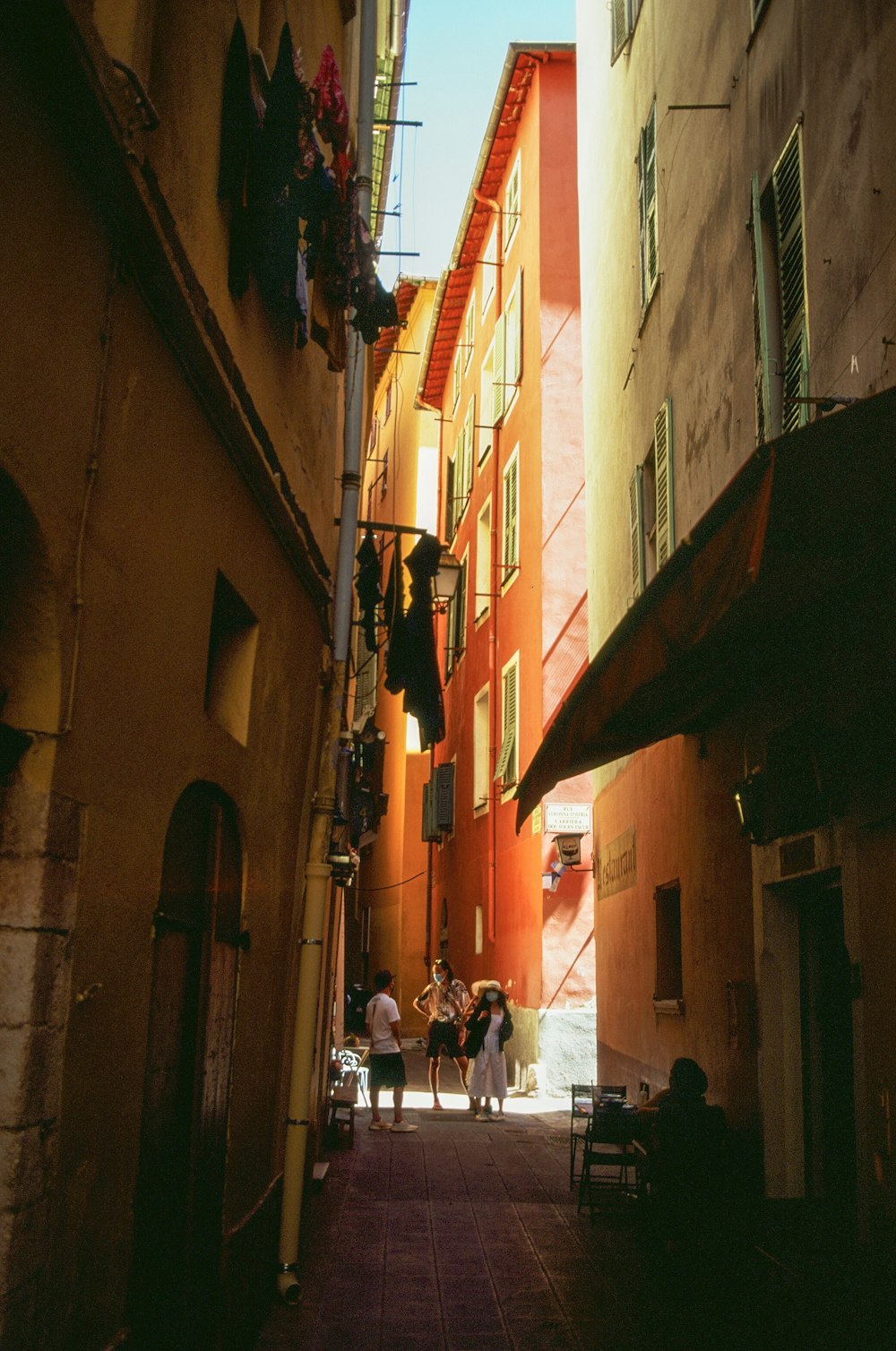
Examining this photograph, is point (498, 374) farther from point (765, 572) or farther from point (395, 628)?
point (765, 572)

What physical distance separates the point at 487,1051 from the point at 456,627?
13.3 m

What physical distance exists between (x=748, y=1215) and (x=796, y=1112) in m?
0.91

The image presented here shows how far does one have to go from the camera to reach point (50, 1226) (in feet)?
12.1

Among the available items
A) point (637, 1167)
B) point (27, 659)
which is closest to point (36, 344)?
point (27, 659)

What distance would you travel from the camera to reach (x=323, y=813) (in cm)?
843

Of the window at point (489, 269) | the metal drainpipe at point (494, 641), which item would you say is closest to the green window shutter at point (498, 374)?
the metal drainpipe at point (494, 641)

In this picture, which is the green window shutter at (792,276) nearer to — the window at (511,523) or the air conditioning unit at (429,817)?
the window at (511,523)

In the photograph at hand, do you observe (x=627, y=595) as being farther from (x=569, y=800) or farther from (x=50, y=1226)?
(x=50, y=1226)

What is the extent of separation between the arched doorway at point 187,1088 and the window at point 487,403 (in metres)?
19.3

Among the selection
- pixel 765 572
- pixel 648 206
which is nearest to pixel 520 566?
pixel 648 206

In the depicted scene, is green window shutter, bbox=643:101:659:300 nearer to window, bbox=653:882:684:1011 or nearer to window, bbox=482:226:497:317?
window, bbox=653:882:684:1011

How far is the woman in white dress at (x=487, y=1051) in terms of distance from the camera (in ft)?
49.2

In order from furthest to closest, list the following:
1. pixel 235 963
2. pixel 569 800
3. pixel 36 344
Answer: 1. pixel 569 800
2. pixel 235 963
3. pixel 36 344

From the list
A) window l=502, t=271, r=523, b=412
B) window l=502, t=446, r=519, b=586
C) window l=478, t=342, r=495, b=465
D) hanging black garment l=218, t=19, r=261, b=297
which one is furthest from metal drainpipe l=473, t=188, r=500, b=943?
hanging black garment l=218, t=19, r=261, b=297
